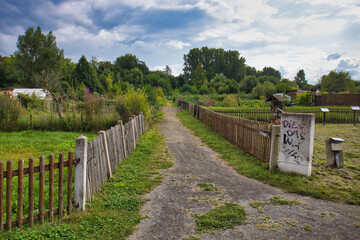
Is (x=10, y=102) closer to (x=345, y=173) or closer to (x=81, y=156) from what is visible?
(x=81, y=156)

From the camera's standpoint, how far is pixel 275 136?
21.9 feet

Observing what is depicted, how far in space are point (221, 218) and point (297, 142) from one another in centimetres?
345

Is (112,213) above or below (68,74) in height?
below

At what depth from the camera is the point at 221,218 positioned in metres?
3.92

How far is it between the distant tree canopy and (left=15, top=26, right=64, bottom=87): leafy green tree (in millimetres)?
65418

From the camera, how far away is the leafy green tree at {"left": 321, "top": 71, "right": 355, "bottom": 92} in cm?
5591

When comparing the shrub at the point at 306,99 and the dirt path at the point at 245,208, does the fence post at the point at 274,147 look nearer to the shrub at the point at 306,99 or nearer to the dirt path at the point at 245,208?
the dirt path at the point at 245,208

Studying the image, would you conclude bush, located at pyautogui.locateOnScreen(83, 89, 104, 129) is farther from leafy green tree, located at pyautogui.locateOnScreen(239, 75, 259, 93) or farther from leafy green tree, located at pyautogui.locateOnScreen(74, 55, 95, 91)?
leafy green tree, located at pyautogui.locateOnScreen(239, 75, 259, 93)

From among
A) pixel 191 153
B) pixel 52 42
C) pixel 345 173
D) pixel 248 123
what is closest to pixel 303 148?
pixel 345 173

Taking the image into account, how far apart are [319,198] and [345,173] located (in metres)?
2.20

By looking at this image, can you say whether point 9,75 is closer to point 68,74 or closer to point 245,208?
point 68,74

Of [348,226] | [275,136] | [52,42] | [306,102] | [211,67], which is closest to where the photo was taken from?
[348,226]

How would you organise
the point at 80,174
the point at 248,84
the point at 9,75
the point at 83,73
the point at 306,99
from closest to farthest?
1. the point at 80,174
2. the point at 306,99
3. the point at 83,73
4. the point at 9,75
5. the point at 248,84

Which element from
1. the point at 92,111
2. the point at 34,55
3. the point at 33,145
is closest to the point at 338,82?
the point at 92,111
